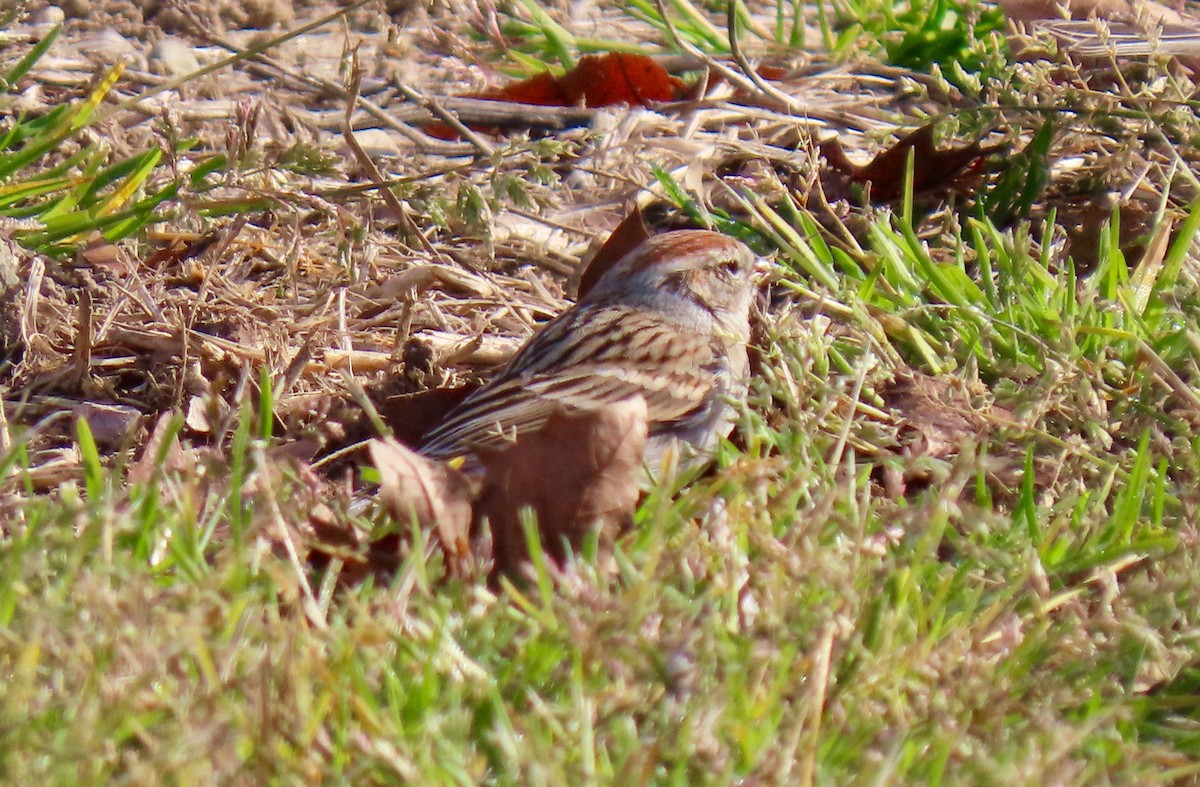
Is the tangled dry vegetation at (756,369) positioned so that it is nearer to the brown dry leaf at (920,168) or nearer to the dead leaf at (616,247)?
the brown dry leaf at (920,168)

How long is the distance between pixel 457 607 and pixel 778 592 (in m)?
0.63

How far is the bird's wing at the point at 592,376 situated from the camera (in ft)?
13.6

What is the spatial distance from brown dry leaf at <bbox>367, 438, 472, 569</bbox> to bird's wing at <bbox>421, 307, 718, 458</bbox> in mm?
1063

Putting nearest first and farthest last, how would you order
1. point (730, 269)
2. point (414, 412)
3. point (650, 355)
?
point (414, 412), point (650, 355), point (730, 269)

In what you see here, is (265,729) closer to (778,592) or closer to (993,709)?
(778,592)

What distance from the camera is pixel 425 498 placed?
112 inches

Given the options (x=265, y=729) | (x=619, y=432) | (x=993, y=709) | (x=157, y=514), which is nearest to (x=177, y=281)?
(x=157, y=514)

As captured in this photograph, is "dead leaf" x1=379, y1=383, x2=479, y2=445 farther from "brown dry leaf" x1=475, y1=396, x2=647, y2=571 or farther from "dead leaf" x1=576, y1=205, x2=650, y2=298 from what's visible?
"brown dry leaf" x1=475, y1=396, x2=647, y2=571

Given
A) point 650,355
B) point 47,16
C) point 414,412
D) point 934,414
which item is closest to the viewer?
point 934,414

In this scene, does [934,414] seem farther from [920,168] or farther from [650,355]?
[920,168]

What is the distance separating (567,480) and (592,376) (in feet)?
5.31

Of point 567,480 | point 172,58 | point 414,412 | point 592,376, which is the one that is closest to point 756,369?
point 592,376

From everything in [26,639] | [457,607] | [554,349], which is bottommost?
[554,349]

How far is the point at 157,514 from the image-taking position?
2.89 m
